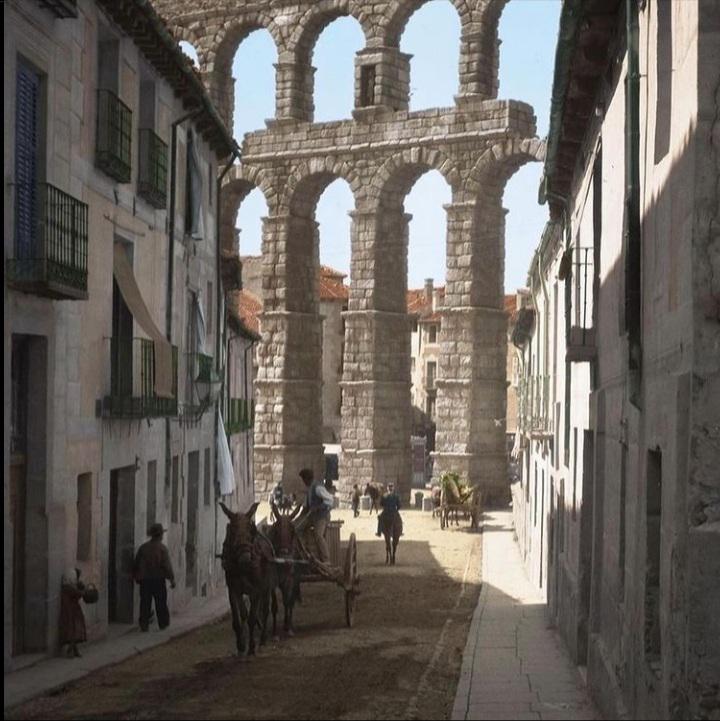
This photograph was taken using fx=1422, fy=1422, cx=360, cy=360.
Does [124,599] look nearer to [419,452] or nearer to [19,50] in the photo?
[19,50]

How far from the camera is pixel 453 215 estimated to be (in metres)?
45.4

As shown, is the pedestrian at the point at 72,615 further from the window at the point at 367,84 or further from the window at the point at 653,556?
the window at the point at 367,84

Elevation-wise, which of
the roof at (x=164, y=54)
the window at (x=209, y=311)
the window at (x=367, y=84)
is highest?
the window at (x=367, y=84)

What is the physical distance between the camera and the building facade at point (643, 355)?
785 centimetres

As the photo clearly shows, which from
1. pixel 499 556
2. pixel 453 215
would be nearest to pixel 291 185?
pixel 453 215

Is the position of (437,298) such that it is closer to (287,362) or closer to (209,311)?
(287,362)

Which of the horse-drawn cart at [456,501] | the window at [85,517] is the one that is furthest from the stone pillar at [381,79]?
the window at [85,517]

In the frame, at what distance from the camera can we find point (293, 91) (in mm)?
49438

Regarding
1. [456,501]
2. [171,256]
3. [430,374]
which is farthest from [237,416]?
[430,374]

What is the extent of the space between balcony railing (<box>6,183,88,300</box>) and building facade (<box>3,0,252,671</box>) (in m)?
0.02

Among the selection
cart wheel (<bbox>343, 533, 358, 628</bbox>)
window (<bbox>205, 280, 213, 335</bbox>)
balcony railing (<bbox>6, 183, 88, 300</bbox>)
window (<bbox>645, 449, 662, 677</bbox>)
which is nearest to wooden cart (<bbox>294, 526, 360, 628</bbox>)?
cart wheel (<bbox>343, 533, 358, 628</bbox>)

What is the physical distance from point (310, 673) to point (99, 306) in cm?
507

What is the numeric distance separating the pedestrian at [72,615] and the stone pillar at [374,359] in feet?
108

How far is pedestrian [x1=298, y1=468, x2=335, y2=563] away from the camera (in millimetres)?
17625
